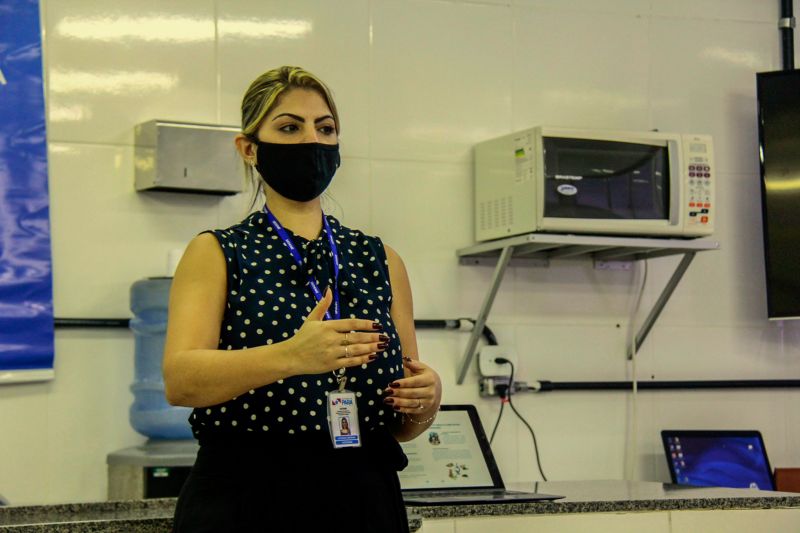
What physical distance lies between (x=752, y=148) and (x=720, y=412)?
103 centimetres

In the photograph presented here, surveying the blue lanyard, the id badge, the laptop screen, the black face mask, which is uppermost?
the black face mask

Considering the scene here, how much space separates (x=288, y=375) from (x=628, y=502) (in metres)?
1.37

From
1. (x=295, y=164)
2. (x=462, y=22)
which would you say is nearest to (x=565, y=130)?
(x=462, y=22)

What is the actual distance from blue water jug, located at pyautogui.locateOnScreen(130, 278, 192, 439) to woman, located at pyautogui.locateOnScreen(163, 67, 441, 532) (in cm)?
172

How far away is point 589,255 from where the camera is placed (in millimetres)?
3898

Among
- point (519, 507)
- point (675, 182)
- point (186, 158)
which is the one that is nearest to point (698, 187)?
point (675, 182)

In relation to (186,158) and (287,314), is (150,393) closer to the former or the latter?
(186,158)

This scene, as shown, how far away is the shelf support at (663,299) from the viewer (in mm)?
3707

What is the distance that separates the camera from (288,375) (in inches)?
54.9

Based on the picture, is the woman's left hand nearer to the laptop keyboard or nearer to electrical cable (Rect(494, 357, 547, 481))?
the laptop keyboard

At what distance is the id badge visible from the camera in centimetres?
147

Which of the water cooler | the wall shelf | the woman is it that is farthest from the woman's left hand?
the wall shelf

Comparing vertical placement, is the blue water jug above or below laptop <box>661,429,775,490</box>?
above

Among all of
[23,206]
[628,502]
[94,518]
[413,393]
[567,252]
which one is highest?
[23,206]
